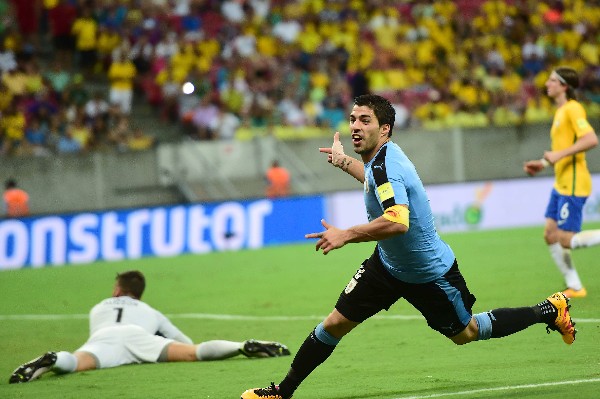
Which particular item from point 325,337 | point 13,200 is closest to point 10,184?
A: point 13,200

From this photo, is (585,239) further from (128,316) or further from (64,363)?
(64,363)

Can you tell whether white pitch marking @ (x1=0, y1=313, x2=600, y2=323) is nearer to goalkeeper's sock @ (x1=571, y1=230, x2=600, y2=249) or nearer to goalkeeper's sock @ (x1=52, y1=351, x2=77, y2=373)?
goalkeeper's sock @ (x1=571, y1=230, x2=600, y2=249)

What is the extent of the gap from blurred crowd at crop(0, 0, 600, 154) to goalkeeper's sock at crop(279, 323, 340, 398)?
1635 cm

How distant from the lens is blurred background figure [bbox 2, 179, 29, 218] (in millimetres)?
21734

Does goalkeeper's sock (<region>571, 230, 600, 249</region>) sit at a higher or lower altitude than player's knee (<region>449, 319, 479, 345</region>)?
higher

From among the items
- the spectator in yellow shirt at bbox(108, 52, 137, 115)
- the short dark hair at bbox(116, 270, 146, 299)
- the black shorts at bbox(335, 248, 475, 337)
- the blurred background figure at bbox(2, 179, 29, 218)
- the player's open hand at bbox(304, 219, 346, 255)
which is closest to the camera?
the player's open hand at bbox(304, 219, 346, 255)

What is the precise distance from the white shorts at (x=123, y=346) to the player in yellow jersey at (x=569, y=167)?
456 cm

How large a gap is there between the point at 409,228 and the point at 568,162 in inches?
225

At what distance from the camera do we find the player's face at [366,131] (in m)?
7.22

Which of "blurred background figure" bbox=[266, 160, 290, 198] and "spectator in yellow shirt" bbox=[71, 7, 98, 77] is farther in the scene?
"spectator in yellow shirt" bbox=[71, 7, 98, 77]

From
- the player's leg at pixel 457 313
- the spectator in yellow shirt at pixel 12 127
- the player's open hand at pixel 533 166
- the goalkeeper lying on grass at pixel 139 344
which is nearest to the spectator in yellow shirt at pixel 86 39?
the spectator in yellow shirt at pixel 12 127

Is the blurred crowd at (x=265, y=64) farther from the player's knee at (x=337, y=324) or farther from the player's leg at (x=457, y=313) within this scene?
the player's leg at (x=457, y=313)

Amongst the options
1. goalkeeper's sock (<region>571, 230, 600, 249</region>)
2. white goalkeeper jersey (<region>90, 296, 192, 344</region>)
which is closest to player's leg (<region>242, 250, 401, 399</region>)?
white goalkeeper jersey (<region>90, 296, 192, 344</region>)

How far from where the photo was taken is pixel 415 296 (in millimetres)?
7477
